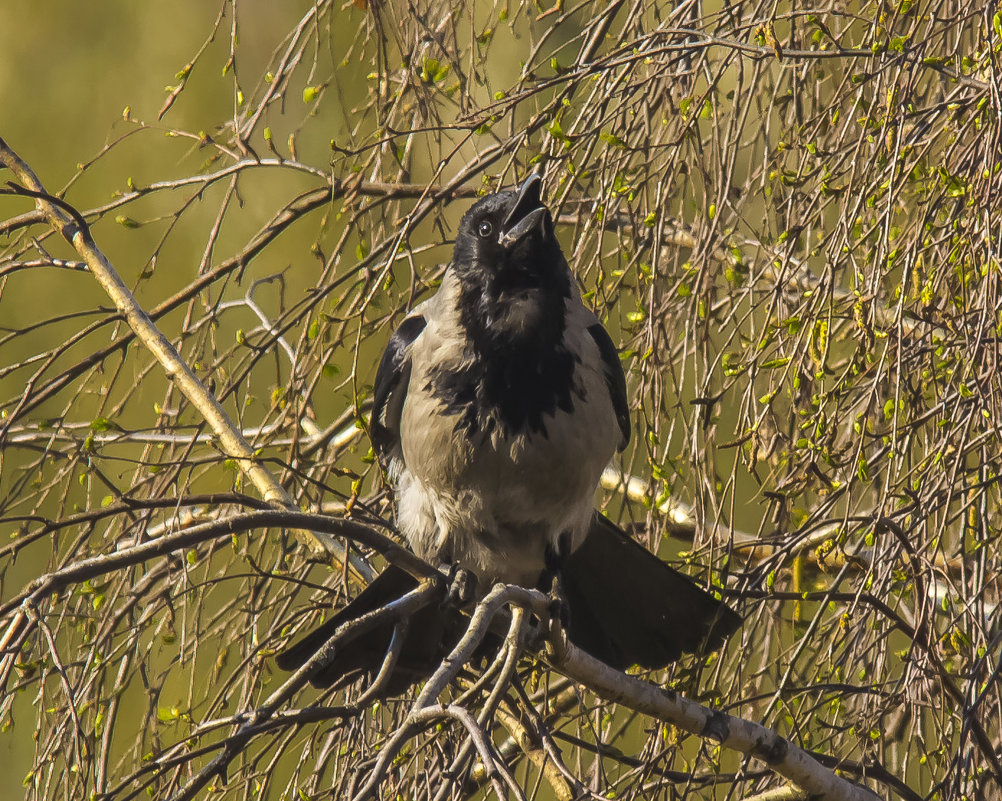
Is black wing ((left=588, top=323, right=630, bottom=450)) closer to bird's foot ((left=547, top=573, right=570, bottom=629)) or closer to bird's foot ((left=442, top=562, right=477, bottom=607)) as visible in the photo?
bird's foot ((left=547, top=573, right=570, bottom=629))

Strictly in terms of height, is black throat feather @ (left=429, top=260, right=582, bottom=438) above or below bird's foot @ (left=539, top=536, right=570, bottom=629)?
above

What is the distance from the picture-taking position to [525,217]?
2807 mm

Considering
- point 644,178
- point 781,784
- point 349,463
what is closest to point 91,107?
point 349,463

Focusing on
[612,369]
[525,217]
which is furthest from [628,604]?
[525,217]

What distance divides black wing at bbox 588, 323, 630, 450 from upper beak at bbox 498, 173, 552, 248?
0.38m

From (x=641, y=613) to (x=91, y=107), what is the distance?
6654 mm

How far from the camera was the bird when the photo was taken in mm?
2887

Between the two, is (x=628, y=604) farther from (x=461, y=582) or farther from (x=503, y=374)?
(x=503, y=374)

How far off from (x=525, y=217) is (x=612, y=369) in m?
0.54

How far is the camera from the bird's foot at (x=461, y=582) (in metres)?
→ 2.80

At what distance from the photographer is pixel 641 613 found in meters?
2.97

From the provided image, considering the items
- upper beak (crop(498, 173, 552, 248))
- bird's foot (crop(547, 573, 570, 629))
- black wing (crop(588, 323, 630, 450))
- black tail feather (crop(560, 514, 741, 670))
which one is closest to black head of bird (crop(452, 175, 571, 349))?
upper beak (crop(498, 173, 552, 248))

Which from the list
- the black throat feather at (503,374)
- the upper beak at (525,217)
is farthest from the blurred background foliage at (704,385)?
the black throat feather at (503,374)

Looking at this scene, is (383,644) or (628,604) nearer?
(383,644)
